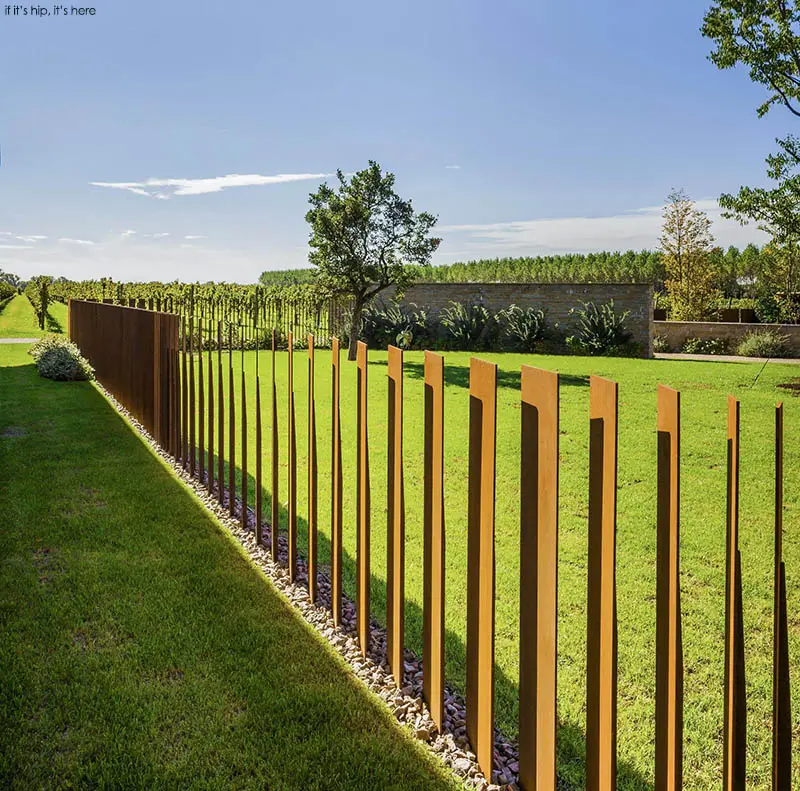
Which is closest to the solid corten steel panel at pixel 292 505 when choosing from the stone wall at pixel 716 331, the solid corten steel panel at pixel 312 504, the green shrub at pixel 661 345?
the solid corten steel panel at pixel 312 504

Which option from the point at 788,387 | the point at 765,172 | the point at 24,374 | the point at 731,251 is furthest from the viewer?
the point at 731,251

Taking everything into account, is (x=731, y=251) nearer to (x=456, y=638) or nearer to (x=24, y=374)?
(x=24, y=374)

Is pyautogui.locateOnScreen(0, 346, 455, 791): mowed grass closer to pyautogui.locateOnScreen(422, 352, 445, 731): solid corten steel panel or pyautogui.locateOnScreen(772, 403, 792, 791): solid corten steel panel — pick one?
pyautogui.locateOnScreen(422, 352, 445, 731): solid corten steel panel

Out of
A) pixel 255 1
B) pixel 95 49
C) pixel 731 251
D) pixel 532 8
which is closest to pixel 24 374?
pixel 95 49

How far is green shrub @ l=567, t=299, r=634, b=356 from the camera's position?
1969 centimetres

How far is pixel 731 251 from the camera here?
78.2 m

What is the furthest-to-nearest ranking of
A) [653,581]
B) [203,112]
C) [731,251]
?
[731,251] → [203,112] → [653,581]

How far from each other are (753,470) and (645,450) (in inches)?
42.5

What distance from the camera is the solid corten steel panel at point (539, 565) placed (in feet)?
6.21

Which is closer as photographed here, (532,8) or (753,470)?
(753,470)

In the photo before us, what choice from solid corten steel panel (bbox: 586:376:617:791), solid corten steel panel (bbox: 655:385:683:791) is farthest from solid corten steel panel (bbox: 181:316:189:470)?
solid corten steel panel (bbox: 655:385:683:791)

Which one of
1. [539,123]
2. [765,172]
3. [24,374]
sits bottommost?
[24,374]

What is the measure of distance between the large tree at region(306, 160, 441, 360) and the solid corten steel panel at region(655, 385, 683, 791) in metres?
15.0

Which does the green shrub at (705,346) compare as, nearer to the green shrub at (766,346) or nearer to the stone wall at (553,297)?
the green shrub at (766,346)
